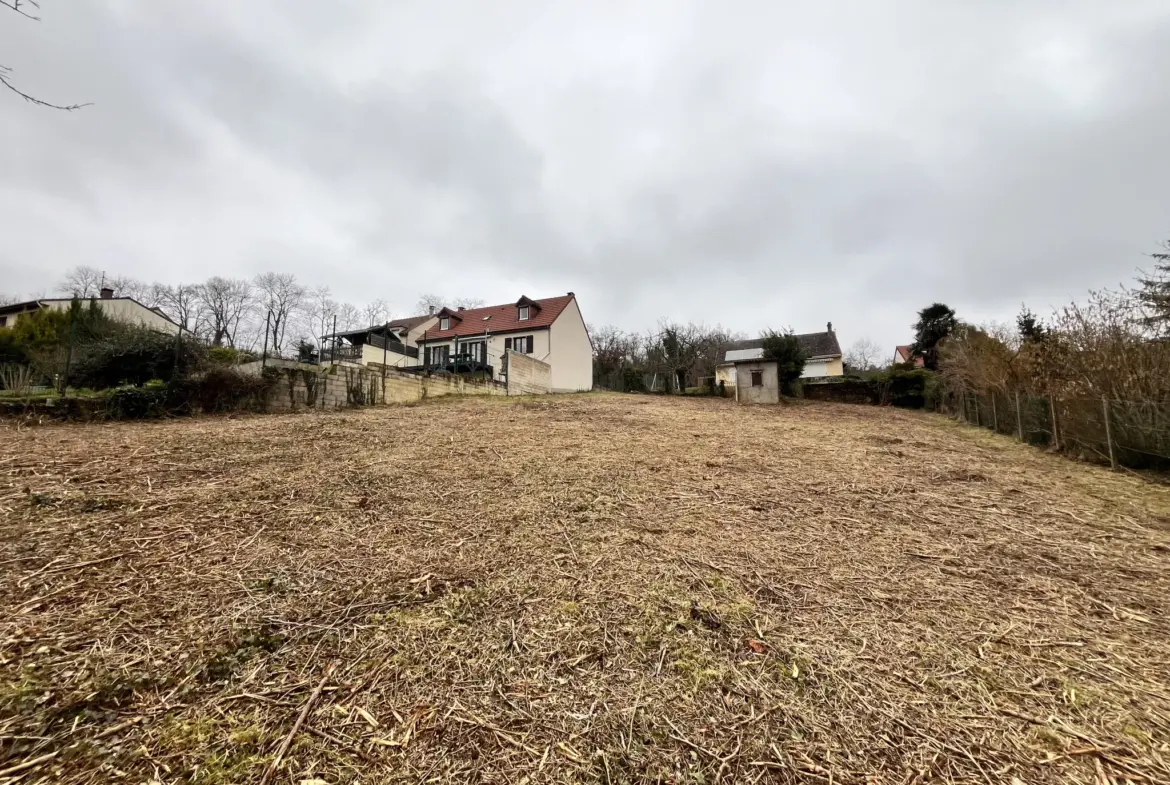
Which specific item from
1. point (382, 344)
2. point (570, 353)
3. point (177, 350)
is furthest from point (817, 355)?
point (177, 350)

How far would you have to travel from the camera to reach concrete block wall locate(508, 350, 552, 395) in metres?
21.7

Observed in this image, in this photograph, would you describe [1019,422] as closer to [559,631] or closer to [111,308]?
[559,631]

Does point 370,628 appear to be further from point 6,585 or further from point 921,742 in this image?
point 921,742

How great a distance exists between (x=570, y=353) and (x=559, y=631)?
28.6m

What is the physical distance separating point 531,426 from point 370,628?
668 centimetres

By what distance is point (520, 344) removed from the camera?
30.0m

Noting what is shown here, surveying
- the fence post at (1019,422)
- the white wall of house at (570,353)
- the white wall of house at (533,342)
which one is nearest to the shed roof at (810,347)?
the white wall of house at (570,353)

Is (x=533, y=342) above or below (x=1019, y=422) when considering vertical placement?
above

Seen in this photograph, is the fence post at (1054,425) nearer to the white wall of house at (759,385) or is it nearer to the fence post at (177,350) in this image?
the white wall of house at (759,385)

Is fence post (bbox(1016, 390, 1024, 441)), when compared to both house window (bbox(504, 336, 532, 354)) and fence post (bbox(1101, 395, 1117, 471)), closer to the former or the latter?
fence post (bbox(1101, 395, 1117, 471))

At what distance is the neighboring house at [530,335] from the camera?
2919 cm

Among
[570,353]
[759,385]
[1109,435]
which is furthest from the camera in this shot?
[570,353]

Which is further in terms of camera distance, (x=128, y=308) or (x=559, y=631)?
(x=128, y=308)

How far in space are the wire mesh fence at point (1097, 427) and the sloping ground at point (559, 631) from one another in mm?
2500
